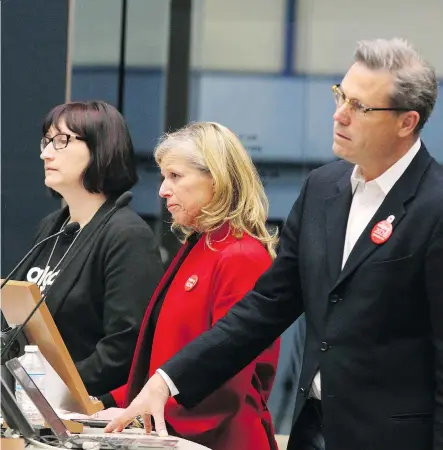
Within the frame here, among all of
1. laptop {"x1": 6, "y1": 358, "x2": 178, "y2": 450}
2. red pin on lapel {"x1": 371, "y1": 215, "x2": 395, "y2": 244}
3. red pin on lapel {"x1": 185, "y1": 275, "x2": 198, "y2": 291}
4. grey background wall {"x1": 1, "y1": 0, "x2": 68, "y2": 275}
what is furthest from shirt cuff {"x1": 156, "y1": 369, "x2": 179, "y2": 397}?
grey background wall {"x1": 1, "y1": 0, "x2": 68, "y2": 275}

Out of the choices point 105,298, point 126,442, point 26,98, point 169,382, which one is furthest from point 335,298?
point 26,98

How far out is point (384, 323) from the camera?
2279mm

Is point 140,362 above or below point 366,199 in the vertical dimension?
below

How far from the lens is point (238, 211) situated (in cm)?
299

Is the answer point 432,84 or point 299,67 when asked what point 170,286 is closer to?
point 432,84

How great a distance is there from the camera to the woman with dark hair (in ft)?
10.8

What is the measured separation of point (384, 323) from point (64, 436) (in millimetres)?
797

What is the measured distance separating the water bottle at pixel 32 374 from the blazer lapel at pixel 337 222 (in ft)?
2.51

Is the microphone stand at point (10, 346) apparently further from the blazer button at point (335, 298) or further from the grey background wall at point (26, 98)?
the grey background wall at point (26, 98)

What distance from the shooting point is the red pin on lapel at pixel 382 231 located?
2297 millimetres

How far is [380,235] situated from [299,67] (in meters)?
2.97

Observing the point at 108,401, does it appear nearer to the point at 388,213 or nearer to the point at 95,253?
the point at 95,253

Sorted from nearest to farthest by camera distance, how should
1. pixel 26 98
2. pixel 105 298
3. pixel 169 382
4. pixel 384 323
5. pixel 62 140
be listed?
pixel 384 323, pixel 169 382, pixel 105 298, pixel 62 140, pixel 26 98

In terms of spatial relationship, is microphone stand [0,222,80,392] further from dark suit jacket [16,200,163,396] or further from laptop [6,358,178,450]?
dark suit jacket [16,200,163,396]
